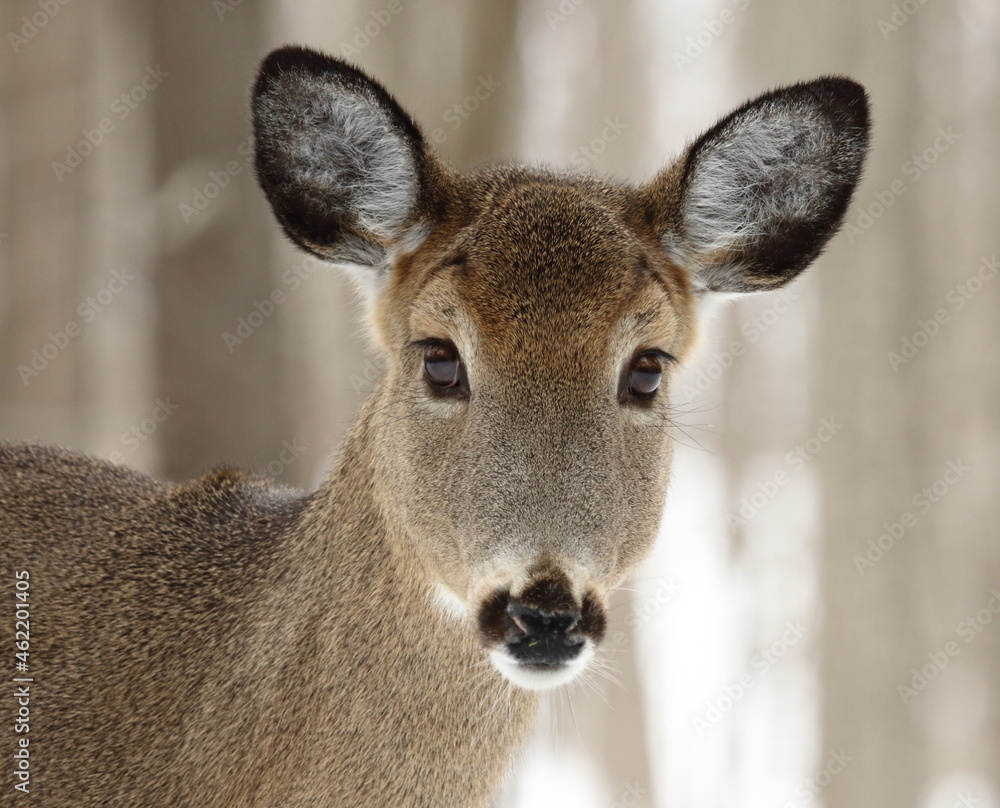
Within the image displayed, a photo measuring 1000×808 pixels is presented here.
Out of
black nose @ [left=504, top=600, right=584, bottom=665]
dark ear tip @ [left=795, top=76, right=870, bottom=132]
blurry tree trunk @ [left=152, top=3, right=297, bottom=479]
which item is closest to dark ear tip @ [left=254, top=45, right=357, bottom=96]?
dark ear tip @ [left=795, top=76, right=870, bottom=132]

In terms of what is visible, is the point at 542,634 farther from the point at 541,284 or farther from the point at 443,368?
the point at 541,284

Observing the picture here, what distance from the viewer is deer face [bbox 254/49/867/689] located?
156 inches

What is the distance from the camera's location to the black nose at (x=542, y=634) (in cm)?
360

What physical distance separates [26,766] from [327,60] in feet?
9.70

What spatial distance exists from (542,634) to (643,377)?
1270 millimetres

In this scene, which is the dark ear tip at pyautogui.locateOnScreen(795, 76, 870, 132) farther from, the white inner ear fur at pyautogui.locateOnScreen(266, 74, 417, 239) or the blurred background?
the blurred background

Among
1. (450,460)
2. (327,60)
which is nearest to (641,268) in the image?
(450,460)

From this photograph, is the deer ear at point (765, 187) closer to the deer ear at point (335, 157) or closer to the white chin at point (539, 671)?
the deer ear at point (335, 157)

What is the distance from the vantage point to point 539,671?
3.73 metres

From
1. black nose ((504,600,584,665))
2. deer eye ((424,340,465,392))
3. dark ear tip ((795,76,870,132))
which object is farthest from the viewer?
dark ear tip ((795,76,870,132))

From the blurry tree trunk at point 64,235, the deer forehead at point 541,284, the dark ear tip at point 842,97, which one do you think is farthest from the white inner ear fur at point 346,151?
the blurry tree trunk at point 64,235

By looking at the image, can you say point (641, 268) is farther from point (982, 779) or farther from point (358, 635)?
point (982, 779)

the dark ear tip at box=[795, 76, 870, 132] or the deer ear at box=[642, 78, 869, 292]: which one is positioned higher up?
the dark ear tip at box=[795, 76, 870, 132]

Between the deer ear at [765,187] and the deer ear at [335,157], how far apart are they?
3.54 ft
